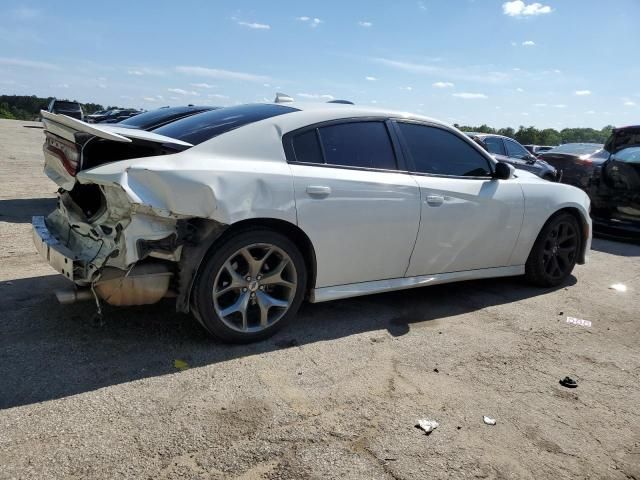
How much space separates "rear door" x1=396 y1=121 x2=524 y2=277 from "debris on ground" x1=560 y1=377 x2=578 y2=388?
1.34m

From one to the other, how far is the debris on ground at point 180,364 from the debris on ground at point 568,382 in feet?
8.02

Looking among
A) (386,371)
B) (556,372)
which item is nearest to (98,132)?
(386,371)

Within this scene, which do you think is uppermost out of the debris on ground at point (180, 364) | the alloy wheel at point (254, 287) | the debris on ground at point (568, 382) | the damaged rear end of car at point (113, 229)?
the damaged rear end of car at point (113, 229)

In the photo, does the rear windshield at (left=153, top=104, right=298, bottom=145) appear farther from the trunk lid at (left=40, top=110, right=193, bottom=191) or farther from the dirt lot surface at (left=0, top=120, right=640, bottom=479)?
the dirt lot surface at (left=0, top=120, right=640, bottom=479)

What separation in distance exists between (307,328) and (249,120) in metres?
1.60

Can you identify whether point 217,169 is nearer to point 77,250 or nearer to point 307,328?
point 77,250

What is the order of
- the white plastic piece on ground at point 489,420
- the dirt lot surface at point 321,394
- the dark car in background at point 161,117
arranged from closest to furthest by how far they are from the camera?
the dirt lot surface at point 321,394 < the white plastic piece on ground at point 489,420 < the dark car in background at point 161,117

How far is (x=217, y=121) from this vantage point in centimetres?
383

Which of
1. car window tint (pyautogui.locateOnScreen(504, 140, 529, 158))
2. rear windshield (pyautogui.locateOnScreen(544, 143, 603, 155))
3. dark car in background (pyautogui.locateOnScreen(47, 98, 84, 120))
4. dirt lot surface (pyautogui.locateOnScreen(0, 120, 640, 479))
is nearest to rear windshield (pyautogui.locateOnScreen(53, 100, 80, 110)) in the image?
dark car in background (pyautogui.locateOnScreen(47, 98, 84, 120))

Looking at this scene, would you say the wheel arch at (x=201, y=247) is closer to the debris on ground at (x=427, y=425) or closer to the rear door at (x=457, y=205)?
the rear door at (x=457, y=205)

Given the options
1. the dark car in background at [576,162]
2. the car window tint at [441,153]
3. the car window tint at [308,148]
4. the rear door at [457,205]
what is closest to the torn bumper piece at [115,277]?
the car window tint at [308,148]

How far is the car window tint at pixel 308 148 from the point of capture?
12.0ft

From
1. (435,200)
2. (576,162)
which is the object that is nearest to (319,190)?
(435,200)

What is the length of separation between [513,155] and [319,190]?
11.3 metres
